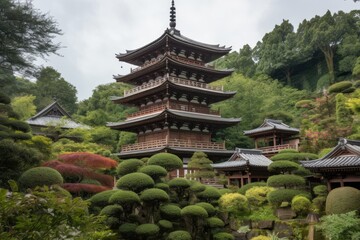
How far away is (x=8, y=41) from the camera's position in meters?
9.86

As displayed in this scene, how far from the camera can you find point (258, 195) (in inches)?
774

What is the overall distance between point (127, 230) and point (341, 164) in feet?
35.5

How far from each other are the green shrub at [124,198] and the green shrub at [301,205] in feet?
26.7

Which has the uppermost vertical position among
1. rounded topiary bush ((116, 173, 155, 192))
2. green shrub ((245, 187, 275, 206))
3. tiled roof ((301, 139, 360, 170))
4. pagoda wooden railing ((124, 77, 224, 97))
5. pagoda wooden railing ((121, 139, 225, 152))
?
pagoda wooden railing ((124, 77, 224, 97))

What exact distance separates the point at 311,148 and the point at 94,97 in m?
35.3

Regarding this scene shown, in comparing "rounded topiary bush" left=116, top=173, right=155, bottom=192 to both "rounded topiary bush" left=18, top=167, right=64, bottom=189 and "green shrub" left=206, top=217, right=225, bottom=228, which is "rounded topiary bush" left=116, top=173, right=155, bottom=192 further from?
"green shrub" left=206, top=217, right=225, bottom=228

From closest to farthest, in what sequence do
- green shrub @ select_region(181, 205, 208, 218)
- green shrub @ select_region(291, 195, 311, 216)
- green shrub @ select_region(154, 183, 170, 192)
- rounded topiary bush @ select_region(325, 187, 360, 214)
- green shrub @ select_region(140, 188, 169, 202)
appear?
rounded topiary bush @ select_region(325, 187, 360, 214) → green shrub @ select_region(140, 188, 169, 202) → green shrub @ select_region(181, 205, 208, 218) → green shrub @ select_region(291, 195, 311, 216) → green shrub @ select_region(154, 183, 170, 192)

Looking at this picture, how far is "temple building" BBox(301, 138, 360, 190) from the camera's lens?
15.9 metres

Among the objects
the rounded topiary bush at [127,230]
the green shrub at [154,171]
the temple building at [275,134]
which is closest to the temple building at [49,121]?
the green shrub at [154,171]

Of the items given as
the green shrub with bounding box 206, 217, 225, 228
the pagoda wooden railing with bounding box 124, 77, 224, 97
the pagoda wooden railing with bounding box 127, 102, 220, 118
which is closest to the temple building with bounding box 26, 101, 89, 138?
the pagoda wooden railing with bounding box 124, 77, 224, 97

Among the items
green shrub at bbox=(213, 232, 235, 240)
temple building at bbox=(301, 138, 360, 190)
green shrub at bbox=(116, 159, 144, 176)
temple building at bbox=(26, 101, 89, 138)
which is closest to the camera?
temple building at bbox=(301, 138, 360, 190)

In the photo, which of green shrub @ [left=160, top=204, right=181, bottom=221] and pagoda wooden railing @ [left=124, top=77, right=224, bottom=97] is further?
pagoda wooden railing @ [left=124, top=77, right=224, bottom=97]

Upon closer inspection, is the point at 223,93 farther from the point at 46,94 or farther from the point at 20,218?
the point at 46,94

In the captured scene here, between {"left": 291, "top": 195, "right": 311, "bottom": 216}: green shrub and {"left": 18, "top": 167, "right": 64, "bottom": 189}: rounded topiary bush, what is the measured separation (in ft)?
39.8
